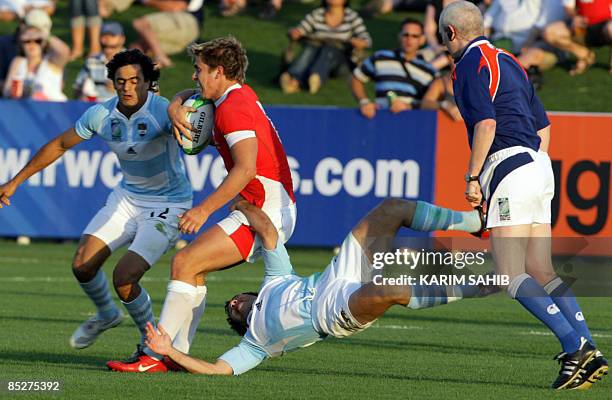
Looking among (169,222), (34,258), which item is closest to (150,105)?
(169,222)

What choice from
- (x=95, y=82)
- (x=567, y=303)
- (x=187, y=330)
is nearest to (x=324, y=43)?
(x=95, y=82)

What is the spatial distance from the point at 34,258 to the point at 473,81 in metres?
8.98

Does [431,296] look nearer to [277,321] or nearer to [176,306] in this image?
[277,321]

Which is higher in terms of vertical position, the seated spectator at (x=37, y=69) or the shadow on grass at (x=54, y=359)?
the shadow on grass at (x=54, y=359)

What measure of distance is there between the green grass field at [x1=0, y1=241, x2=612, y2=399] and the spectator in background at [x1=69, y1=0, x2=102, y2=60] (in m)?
7.87

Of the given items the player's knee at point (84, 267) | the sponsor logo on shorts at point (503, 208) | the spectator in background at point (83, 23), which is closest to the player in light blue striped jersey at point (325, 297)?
the sponsor logo on shorts at point (503, 208)

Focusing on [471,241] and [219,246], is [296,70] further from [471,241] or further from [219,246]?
[219,246]

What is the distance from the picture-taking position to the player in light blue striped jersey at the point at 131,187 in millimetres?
9500

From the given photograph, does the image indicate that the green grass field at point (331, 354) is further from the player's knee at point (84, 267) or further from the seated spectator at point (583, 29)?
the seated spectator at point (583, 29)

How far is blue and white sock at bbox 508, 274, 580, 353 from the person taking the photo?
7963 mm

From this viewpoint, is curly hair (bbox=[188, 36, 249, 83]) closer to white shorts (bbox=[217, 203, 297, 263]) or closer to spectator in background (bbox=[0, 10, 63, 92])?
white shorts (bbox=[217, 203, 297, 263])

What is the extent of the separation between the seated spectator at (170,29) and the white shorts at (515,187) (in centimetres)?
1335

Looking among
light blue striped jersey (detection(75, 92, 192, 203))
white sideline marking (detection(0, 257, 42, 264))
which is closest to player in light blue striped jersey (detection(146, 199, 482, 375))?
light blue striped jersey (detection(75, 92, 192, 203))

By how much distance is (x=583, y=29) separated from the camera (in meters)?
19.9
